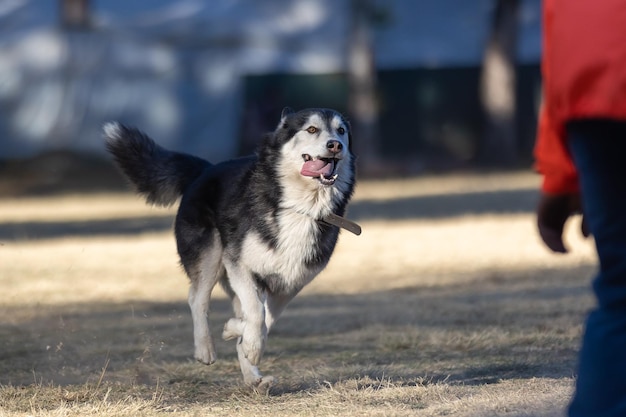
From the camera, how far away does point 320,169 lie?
19.7ft

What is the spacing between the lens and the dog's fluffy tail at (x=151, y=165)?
6.96 m

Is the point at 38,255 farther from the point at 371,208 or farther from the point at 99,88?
the point at 99,88

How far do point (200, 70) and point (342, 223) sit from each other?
20.1m

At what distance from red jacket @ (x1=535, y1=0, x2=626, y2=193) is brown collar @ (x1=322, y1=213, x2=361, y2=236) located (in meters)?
3.07

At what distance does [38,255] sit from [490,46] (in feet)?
50.3

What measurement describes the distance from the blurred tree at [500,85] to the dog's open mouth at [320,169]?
65.4 ft

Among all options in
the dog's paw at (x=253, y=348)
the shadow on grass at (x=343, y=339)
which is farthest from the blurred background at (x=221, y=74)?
the dog's paw at (x=253, y=348)

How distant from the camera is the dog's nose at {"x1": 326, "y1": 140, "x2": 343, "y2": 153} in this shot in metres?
5.93

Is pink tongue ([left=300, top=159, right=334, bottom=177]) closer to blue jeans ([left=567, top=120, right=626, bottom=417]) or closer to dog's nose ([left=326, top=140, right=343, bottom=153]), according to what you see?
dog's nose ([left=326, top=140, right=343, bottom=153])

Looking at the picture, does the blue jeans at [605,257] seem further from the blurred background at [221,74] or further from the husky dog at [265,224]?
the blurred background at [221,74]

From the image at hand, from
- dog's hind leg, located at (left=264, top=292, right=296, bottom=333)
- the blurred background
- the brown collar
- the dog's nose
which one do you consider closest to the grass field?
dog's hind leg, located at (left=264, top=292, right=296, bottom=333)

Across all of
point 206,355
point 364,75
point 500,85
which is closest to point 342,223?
point 206,355

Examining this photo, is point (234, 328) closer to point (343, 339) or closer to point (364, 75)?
point (343, 339)

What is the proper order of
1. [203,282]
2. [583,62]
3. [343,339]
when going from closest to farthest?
[583,62] < [203,282] < [343,339]
